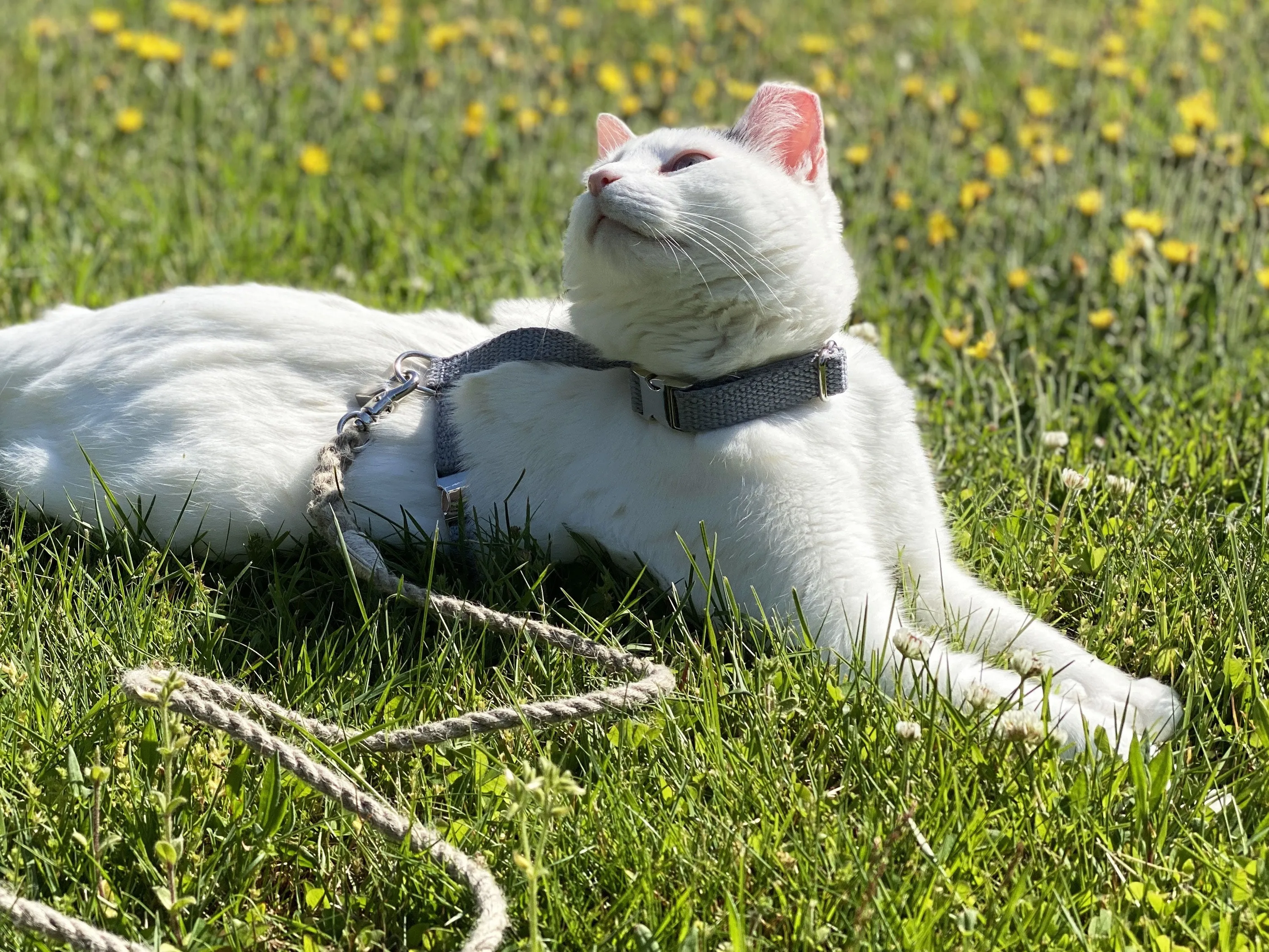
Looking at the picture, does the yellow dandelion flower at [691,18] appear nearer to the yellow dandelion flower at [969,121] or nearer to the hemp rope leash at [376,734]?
the yellow dandelion flower at [969,121]

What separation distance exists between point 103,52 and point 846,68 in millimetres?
3179

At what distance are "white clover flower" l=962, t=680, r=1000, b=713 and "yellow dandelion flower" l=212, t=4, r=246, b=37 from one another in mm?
4211

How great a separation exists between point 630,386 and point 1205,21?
4394 mm

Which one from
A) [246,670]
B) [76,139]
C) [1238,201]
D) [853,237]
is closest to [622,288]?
[246,670]

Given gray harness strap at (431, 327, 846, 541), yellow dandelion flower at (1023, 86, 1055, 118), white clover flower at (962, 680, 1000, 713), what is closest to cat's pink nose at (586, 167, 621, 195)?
gray harness strap at (431, 327, 846, 541)

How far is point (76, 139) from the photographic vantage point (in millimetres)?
4582

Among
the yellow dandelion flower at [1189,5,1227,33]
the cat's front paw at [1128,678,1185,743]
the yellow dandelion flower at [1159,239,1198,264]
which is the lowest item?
the cat's front paw at [1128,678,1185,743]

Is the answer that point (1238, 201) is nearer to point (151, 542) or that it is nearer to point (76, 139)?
point (151, 542)

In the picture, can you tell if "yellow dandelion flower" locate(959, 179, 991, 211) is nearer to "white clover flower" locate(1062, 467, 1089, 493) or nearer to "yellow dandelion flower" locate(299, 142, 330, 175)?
"white clover flower" locate(1062, 467, 1089, 493)

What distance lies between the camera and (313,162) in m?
4.25

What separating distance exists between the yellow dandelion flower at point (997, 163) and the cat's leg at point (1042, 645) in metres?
2.15

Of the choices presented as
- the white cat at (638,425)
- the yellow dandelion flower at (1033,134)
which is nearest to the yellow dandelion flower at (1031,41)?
the yellow dandelion flower at (1033,134)

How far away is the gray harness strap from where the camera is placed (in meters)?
2.08

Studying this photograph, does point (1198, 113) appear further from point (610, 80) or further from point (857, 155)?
point (610, 80)
